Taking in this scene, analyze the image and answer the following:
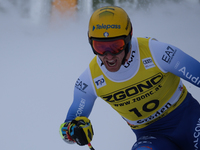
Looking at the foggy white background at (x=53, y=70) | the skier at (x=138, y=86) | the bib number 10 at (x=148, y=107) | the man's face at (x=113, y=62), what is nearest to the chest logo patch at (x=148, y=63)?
the skier at (x=138, y=86)

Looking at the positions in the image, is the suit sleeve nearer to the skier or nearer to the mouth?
the skier

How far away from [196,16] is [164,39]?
0.83m

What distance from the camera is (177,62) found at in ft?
7.05

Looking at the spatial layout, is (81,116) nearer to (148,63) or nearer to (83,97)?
(83,97)

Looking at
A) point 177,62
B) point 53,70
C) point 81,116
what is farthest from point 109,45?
point 53,70

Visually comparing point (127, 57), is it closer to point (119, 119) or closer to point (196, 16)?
point (119, 119)

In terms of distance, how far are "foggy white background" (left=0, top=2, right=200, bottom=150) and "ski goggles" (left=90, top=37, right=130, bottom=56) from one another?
1.92m

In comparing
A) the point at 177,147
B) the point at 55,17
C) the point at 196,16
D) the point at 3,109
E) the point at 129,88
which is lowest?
the point at 177,147

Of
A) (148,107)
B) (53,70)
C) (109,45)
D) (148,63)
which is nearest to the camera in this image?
(109,45)

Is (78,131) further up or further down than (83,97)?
further down

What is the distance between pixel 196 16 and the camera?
522cm

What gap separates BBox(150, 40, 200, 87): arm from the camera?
2.12m

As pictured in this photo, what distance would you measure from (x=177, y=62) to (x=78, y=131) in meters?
0.83

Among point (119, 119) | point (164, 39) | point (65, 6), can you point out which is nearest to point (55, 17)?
point (65, 6)
